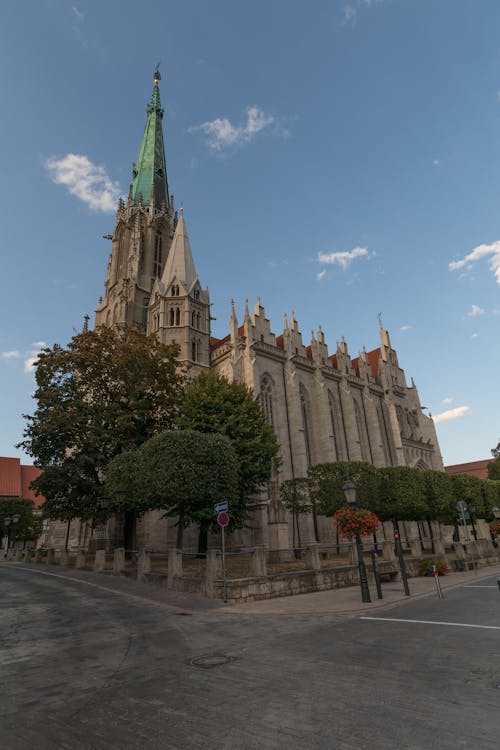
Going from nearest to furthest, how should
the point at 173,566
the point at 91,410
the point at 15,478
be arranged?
the point at 173,566
the point at 91,410
the point at 15,478

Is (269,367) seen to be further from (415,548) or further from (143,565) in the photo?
(143,565)

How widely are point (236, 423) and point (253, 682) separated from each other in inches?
803

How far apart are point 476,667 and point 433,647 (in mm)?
1396

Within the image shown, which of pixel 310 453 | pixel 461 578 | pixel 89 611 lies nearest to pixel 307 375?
pixel 310 453

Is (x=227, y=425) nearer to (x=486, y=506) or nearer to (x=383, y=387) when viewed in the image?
(x=486, y=506)

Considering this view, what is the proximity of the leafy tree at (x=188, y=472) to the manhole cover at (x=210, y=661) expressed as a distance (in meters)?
12.1

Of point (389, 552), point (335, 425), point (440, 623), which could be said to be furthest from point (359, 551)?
point (335, 425)

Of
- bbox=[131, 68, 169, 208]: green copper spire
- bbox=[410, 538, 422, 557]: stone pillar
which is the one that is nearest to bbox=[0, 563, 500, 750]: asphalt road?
bbox=[410, 538, 422, 557]: stone pillar

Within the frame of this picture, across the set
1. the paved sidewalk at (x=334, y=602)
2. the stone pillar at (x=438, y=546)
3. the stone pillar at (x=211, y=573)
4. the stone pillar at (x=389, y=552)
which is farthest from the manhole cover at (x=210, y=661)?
the stone pillar at (x=438, y=546)

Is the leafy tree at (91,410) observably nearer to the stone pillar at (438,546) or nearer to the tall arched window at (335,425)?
the stone pillar at (438,546)

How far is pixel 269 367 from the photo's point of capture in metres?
40.0

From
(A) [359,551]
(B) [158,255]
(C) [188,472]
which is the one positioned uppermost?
(B) [158,255]

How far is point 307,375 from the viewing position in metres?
44.4

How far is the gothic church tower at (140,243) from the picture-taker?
4644 centimetres
